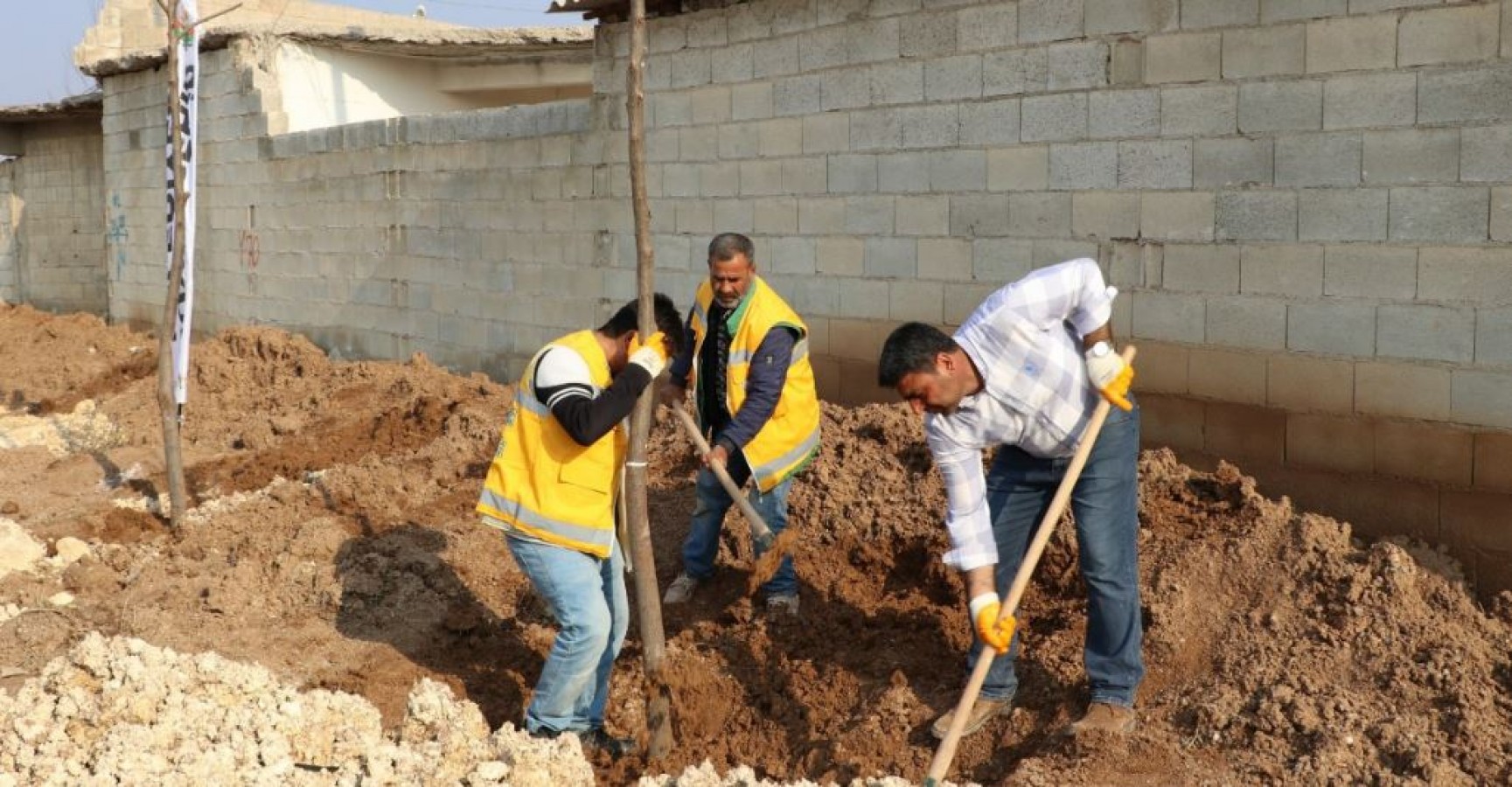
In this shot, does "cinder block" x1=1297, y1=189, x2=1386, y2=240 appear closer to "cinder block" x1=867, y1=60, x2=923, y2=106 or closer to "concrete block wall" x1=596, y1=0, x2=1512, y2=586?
"concrete block wall" x1=596, y1=0, x2=1512, y2=586

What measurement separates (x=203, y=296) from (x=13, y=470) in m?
4.37

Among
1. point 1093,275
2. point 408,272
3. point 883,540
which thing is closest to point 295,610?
point 883,540

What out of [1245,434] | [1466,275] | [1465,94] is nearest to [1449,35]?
[1465,94]

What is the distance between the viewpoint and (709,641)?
17.0 ft

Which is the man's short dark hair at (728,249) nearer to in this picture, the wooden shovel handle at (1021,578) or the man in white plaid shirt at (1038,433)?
the man in white plaid shirt at (1038,433)

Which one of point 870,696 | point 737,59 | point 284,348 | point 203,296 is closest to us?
point 870,696

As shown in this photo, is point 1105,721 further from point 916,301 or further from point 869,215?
point 869,215

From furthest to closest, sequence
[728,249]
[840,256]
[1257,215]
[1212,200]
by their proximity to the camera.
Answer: [840,256] → [1212,200] → [1257,215] → [728,249]

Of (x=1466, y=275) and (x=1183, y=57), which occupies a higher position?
(x=1183, y=57)

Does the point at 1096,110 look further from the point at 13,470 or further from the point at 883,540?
the point at 13,470

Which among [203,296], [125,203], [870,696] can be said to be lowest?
Result: [870,696]

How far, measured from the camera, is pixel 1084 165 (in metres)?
5.89

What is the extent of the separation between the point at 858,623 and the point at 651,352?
1751 millimetres

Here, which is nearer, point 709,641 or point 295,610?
point 709,641
